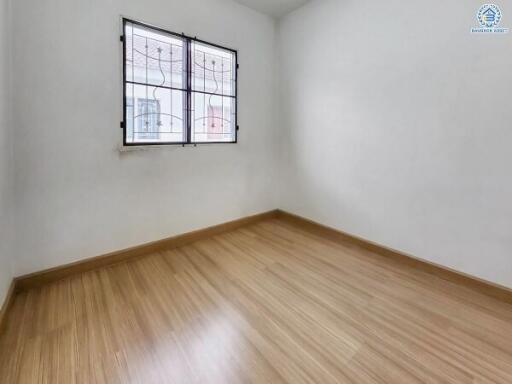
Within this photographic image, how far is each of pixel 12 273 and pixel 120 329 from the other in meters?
1.03

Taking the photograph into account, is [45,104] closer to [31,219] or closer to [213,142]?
[31,219]

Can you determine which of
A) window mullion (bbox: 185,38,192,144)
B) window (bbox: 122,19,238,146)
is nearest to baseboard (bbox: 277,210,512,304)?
window (bbox: 122,19,238,146)

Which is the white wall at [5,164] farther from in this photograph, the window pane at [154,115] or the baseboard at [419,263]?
the baseboard at [419,263]

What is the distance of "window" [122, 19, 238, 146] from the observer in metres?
2.25

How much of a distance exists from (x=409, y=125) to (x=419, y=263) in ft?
4.05

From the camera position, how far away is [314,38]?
2891 millimetres

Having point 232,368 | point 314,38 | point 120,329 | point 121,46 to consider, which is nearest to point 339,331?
point 232,368

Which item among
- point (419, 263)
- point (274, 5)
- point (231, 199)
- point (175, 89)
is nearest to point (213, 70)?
point (175, 89)

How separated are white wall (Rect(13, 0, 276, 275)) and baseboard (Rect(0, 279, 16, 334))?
0.13 m

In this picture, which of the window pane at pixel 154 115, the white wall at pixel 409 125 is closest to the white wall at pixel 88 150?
the window pane at pixel 154 115

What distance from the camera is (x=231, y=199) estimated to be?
123 inches

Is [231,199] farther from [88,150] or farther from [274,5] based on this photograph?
[274,5]

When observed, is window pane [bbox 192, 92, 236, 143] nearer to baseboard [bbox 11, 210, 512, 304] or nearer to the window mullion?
the window mullion

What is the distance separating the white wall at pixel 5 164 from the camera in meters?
1.55
